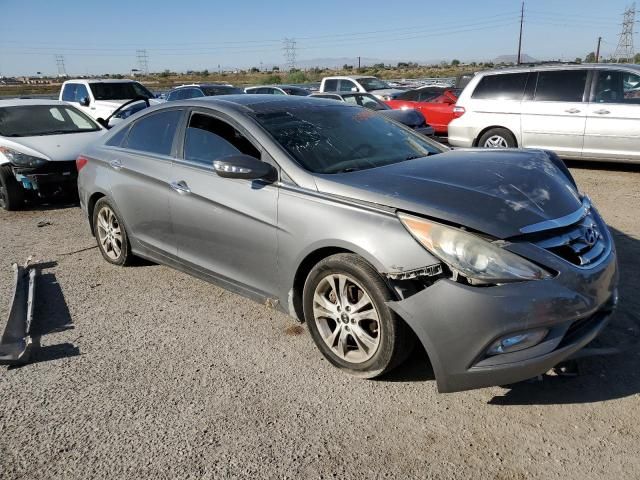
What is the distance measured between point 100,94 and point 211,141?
12725 mm

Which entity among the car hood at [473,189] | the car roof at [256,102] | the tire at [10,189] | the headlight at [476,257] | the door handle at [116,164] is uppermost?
the car roof at [256,102]

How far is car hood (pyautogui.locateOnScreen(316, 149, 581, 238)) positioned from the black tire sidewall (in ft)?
1.28

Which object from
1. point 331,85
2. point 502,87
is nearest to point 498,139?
point 502,87

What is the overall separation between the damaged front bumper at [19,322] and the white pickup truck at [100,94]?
10.6m

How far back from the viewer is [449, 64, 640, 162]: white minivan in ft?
26.9

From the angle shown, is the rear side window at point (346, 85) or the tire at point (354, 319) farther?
the rear side window at point (346, 85)

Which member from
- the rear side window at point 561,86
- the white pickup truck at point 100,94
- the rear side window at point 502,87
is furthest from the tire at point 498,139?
the white pickup truck at point 100,94

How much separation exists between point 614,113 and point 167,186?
280 inches

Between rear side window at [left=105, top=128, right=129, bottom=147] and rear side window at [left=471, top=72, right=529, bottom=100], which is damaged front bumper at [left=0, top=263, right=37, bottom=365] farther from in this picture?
rear side window at [left=471, top=72, right=529, bottom=100]

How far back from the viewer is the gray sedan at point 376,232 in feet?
8.54

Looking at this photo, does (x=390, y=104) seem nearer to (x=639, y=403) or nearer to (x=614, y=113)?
(x=614, y=113)

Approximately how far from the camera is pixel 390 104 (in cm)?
1617

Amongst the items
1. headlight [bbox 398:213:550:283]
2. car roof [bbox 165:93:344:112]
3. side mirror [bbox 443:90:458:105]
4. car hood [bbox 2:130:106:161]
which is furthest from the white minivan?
headlight [bbox 398:213:550:283]

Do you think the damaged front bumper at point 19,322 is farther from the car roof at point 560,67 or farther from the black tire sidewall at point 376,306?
the car roof at point 560,67
